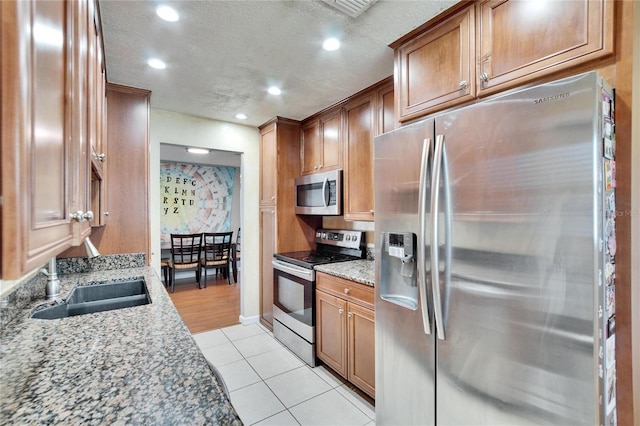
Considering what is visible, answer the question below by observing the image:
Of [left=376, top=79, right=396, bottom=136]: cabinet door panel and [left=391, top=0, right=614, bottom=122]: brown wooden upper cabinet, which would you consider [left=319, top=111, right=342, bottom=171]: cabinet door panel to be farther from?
[left=391, top=0, right=614, bottom=122]: brown wooden upper cabinet

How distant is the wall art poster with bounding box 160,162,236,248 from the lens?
18.9ft

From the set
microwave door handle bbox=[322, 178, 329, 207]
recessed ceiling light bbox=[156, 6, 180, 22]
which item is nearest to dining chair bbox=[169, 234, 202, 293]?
microwave door handle bbox=[322, 178, 329, 207]

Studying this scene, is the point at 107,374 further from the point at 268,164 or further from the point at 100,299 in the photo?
the point at 268,164

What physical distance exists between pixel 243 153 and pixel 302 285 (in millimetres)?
1878

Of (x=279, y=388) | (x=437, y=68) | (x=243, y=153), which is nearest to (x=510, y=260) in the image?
(x=437, y=68)

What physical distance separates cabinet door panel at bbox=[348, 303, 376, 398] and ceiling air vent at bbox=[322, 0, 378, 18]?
73.2 inches

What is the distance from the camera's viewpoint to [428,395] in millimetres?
1392

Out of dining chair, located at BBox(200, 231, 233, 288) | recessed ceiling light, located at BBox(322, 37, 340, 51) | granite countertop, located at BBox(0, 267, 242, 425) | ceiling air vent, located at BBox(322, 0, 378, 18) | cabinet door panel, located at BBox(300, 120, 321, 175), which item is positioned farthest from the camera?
dining chair, located at BBox(200, 231, 233, 288)

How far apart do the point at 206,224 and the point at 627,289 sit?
246 inches

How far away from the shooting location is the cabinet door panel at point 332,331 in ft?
7.59

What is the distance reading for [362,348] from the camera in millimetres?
2143

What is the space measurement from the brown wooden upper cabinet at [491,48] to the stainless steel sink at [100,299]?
2.07 meters

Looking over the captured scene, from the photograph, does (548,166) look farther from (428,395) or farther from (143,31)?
(143,31)

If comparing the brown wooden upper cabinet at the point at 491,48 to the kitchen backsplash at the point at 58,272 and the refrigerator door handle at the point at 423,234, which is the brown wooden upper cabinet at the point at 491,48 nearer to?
the refrigerator door handle at the point at 423,234
